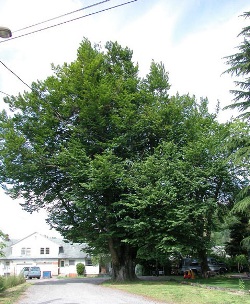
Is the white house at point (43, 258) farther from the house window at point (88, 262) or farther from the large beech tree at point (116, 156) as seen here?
the large beech tree at point (116, 156)

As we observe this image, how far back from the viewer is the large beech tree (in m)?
21.6

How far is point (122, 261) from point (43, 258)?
1230 inches

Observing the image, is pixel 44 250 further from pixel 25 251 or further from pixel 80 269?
pixel 80 269

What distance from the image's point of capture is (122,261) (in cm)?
2583

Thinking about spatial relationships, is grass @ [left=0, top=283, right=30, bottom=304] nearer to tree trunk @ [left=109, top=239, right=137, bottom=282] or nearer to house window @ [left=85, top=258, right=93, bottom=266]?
tree trunk @ [left=109, top=239, right=137, bottom=282]

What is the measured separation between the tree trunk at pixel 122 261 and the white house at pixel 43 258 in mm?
28508

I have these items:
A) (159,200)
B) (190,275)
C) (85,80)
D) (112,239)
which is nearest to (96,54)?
(85,80)

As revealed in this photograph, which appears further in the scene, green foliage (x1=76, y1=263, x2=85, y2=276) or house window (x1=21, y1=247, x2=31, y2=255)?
house window (x1=21, y1=247, x2=31, y2=255)

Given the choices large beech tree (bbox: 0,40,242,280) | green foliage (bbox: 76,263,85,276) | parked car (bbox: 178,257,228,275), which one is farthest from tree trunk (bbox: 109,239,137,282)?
green foliage (bbox: 76,263,85,276)

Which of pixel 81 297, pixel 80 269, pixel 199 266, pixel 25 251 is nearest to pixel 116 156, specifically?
pixel 81 297

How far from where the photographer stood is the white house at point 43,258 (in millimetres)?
52969

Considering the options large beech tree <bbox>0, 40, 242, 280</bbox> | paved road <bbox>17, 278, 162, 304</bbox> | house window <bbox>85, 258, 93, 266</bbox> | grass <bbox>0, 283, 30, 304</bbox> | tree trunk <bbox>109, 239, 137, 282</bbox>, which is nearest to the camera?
paved road <bbox>17, 278, 162, 304</bbox>

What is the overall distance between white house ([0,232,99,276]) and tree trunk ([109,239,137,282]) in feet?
93.5

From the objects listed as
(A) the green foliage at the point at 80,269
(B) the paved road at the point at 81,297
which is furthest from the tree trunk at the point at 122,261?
(A) the green foliage at the point at 80,269
